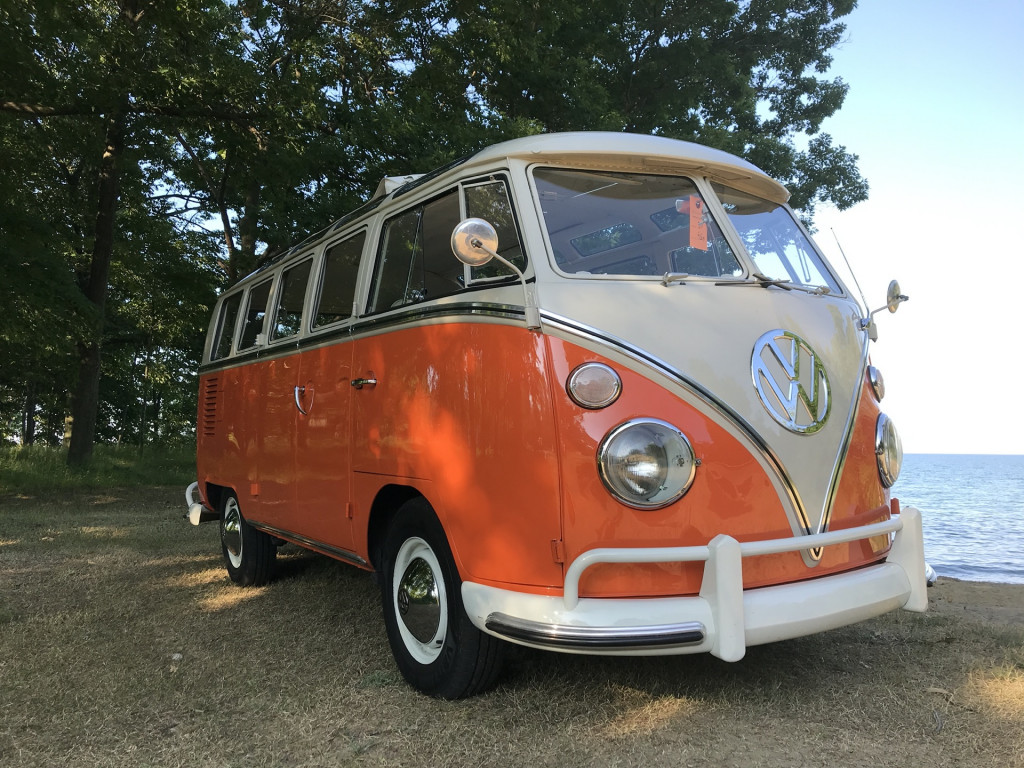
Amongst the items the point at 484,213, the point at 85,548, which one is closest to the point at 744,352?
the point at 484,213

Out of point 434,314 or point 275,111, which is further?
point 275,111

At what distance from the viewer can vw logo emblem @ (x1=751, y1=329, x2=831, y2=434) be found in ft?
9.34

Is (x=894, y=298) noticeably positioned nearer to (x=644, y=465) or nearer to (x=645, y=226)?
(x=645, y=226)

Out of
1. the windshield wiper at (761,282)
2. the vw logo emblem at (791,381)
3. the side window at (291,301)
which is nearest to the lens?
the vw logo emblem at (791,381)

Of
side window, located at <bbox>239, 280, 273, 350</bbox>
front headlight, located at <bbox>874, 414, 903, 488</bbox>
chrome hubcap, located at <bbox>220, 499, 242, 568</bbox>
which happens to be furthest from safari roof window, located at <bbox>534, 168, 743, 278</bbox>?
chrome hubcap, located at <bbox>220, 499, 242, 568</bbox>

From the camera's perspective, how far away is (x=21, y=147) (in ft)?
37.4

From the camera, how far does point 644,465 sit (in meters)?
2.59

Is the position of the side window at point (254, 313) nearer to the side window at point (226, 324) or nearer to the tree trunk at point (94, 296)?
the side window at point (226, 324)

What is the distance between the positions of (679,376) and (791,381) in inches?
21.2

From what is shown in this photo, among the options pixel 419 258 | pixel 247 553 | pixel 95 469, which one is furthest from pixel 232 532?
pixel 95 469

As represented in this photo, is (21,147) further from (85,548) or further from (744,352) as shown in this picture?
(744,352)

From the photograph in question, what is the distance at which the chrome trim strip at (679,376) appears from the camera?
8.89 ft

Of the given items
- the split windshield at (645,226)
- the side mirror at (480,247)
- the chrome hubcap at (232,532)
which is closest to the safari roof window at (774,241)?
the split windshield at (645,226)

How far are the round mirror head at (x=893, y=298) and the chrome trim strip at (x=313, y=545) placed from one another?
116 inches
